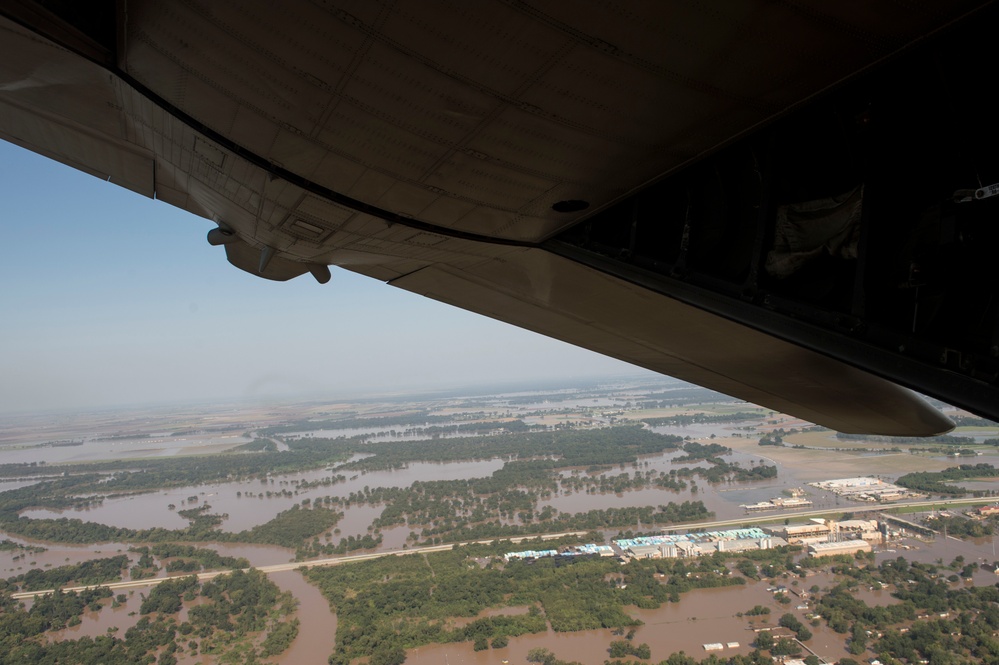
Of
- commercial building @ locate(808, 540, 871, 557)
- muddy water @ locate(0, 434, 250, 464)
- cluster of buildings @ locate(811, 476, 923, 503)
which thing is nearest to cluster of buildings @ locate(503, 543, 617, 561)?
commercial building @ locate(808, 540, 871, 557)

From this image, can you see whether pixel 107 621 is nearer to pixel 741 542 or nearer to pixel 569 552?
pixel 569 552

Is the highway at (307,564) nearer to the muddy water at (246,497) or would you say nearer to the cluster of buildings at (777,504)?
the muddy water at (246,497)

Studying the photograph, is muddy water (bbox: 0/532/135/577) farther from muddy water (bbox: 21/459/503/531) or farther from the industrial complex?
the industrial complex

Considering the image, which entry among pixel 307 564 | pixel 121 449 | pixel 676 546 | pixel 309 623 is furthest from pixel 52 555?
pixel 121 449

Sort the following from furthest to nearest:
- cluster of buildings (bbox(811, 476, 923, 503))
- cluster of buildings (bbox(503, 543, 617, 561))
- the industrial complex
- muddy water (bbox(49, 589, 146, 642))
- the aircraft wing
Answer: cluster of buildings (bbox(811, 476, 923, 503)) → cluster of buildings (bbox(503, 543, 617, 561)) → the industrial complex → muddy water (bbox(49, 589, 146, 642)) → the aircraft wing

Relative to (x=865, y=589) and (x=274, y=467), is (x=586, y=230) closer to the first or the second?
(x=865, y=589)

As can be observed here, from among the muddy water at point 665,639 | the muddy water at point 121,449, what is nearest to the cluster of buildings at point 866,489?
the muddy water at point 665,639

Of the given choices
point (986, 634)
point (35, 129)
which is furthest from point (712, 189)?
point (986, 634)
